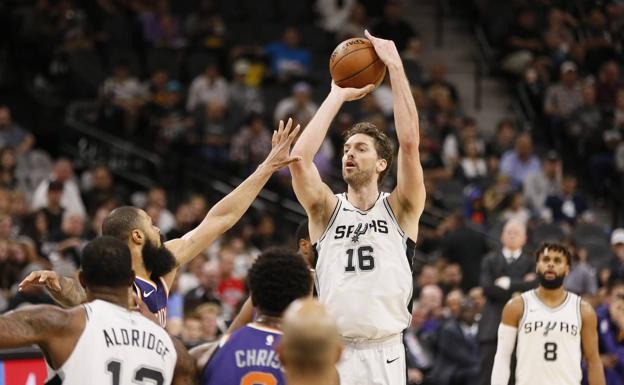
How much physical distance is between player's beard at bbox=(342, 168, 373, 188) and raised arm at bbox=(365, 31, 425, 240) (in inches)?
6.9

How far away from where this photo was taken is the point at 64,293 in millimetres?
6684

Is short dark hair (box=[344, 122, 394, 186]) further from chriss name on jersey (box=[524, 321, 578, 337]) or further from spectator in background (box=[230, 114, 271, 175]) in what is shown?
spectator in background (box=[230, 114, 271, 175])

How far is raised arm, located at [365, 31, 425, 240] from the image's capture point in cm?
712

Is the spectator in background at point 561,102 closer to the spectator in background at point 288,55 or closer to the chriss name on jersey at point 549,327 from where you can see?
the spectator in background at point 288,55

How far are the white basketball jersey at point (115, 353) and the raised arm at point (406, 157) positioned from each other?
7.33ft

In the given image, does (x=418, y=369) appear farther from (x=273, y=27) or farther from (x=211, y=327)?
(x=273, y=27)

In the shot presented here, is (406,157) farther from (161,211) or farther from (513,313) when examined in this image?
(161,211)

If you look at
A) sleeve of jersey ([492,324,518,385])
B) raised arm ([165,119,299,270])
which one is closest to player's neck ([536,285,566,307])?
sleeve of jersey ([492,324,518,385])

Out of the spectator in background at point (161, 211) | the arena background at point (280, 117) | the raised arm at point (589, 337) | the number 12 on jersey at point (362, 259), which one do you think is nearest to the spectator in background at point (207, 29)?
the arena background at point (280, 117)

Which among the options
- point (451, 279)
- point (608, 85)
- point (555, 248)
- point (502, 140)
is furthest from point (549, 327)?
point (608, 85)

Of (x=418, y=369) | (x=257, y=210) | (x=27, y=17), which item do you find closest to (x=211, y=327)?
(x=418, y=369)

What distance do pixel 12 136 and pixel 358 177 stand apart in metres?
9.61

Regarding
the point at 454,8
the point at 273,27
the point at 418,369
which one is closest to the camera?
the point at 418,369

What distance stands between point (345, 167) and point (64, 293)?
A: 174 centimetres
